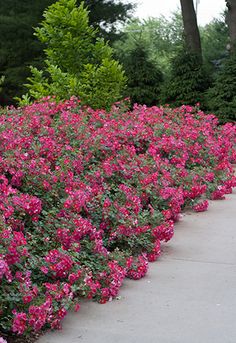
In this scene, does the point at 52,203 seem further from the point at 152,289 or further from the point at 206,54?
the point at 206,54

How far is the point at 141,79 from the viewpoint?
49.6 ft

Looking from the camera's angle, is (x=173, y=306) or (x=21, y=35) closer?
(x=173, y=306)

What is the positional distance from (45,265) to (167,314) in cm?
74

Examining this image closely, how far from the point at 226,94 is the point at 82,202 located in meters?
9.04

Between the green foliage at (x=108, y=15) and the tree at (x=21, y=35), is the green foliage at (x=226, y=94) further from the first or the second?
the green foliage at (x=108, y=15)

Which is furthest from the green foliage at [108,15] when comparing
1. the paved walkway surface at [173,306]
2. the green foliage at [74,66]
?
the paved walkway surface at [173,306]

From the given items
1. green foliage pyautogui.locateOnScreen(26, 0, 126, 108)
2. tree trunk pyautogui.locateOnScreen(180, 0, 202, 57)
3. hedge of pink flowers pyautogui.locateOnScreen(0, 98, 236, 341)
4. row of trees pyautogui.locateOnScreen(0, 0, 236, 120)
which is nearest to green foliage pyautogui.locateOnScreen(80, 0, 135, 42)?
row of trees pyautogui.locateOnScreen(0, 0, 236, 120)

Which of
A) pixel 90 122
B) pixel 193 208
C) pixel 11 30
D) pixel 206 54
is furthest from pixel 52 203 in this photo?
pixel 206 54

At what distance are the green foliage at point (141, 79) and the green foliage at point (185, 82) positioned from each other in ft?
2.05

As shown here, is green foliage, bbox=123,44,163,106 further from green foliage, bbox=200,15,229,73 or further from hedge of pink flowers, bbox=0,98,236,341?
hedge of pink flowers, bbox=0,98,236,341

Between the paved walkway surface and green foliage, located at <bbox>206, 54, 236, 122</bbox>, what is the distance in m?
7.96

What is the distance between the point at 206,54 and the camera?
2312 centimetres

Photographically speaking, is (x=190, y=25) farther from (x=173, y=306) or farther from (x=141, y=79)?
(x=173, y=306)

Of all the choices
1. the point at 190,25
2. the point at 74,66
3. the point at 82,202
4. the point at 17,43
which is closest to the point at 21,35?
the point at 17,43
